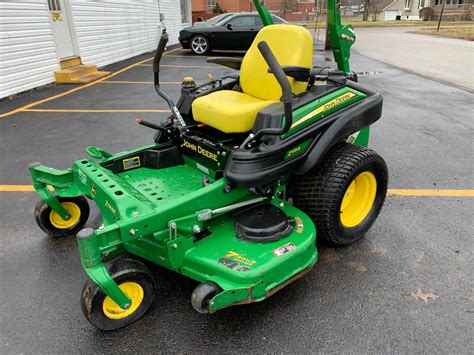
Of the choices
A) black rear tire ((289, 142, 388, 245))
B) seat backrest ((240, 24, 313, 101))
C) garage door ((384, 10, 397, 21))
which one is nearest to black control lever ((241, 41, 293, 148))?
black rear tire ((289, 142, 388, 245))

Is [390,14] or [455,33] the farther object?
[390,14]

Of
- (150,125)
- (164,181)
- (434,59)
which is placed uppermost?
(150,125)

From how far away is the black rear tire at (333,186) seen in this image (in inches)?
102

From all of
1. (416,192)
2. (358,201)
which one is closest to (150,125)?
(358,201)

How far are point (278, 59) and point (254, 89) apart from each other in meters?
0.30

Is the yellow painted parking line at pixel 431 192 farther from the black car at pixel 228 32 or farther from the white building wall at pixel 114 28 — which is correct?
the black car at pixel 228 32

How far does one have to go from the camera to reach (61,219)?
3004 millimetres

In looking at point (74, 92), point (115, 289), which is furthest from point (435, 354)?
point (74, 92)

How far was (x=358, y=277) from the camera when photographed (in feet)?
8.52

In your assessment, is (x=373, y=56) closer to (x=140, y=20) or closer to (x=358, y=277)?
(x=140, y=20)

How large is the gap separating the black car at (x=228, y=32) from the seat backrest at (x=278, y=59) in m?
9.81

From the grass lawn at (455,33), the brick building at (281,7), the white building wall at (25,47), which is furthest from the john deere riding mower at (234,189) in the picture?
the brick building at (281,7)

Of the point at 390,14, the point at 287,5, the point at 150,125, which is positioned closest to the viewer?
the point at 150,125

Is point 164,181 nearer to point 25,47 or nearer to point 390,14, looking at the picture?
point 25,47
